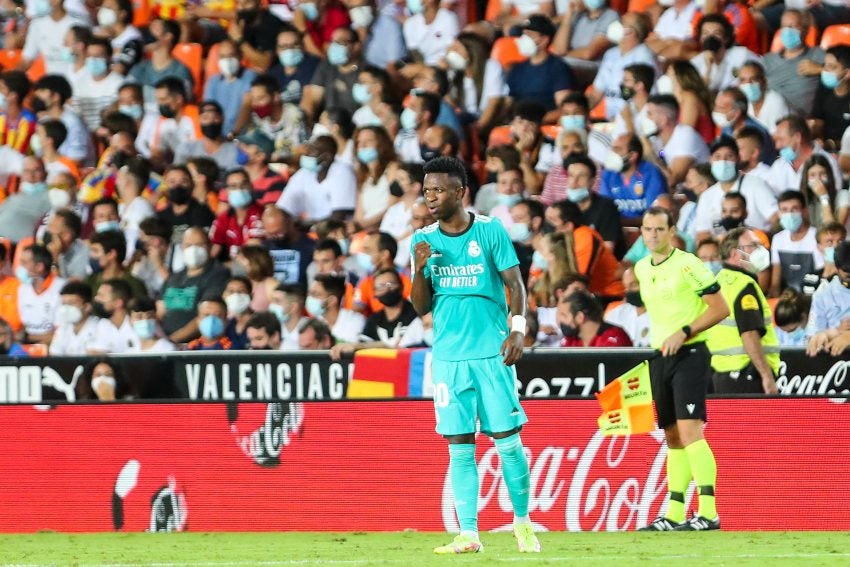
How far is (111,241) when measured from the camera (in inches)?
619

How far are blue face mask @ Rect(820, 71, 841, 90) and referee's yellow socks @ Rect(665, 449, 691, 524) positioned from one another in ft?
17.4

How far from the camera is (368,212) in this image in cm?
1587

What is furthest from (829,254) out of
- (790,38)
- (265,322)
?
(265,322)

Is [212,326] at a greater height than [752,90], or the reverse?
[752,90]

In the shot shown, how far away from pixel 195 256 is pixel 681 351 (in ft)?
19.8

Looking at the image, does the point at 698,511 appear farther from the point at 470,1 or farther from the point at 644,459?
the point at 470,1

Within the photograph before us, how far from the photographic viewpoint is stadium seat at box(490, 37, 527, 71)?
16.8 meters

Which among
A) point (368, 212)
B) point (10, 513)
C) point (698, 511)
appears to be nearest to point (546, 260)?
point (368, 212)

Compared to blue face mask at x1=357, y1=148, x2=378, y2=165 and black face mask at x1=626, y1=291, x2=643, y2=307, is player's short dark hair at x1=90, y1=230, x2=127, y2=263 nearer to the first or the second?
blue face mask at x1=357, y1=148, x2=378, y2=165

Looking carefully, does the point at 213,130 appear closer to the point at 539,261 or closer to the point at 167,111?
the point at 167,111

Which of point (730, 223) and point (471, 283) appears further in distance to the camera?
point (730, 223)

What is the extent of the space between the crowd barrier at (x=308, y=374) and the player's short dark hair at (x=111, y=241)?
2746 mm

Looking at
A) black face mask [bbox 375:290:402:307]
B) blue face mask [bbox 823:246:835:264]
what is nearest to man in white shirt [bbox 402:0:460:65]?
black face mask [bbox 375:290:402:307]

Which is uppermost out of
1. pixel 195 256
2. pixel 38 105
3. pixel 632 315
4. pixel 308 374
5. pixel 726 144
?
pixel 38 105
